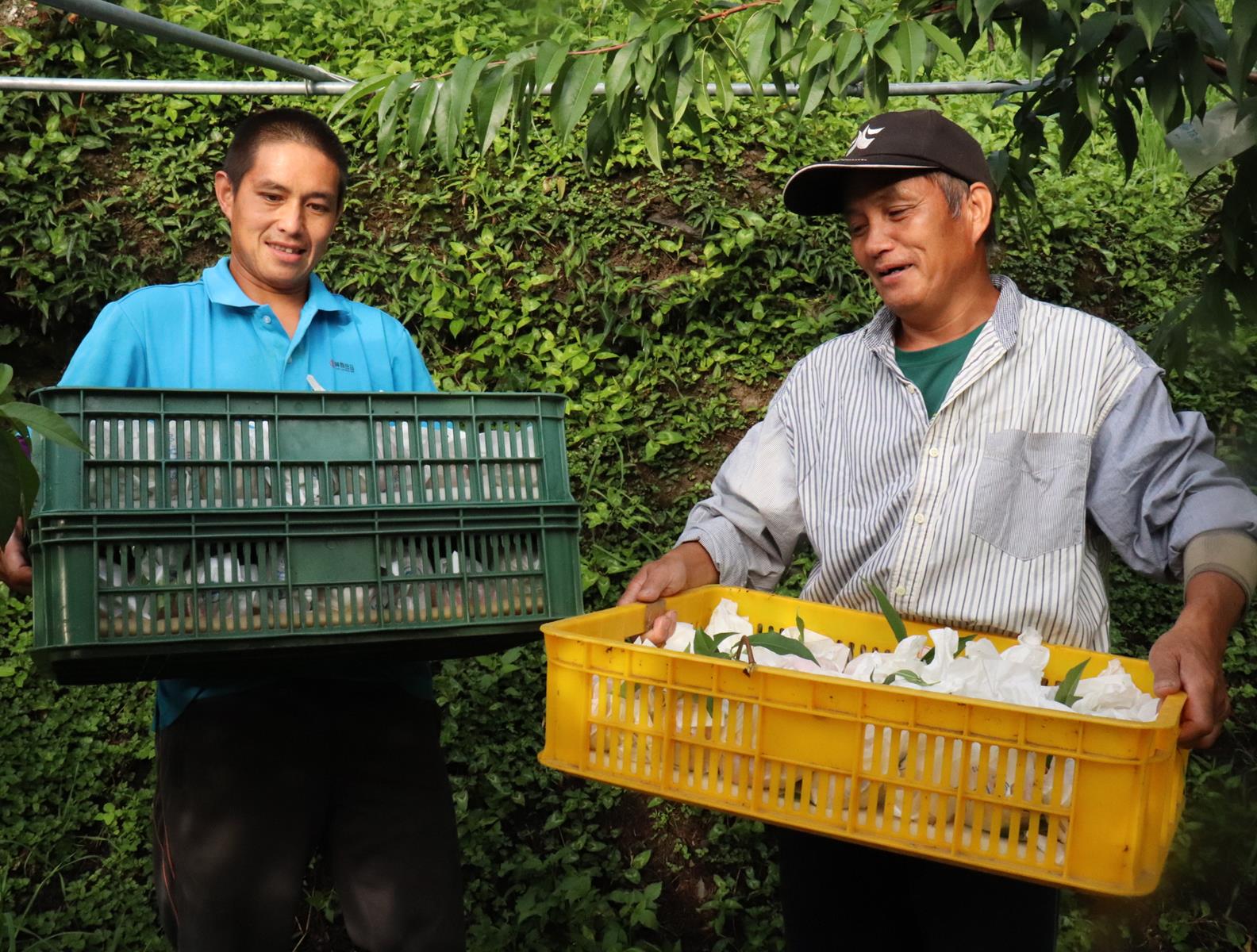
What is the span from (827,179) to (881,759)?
1086 millimetres

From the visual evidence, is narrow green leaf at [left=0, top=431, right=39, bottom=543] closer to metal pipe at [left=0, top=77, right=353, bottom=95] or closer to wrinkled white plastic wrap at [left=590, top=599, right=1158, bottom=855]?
wrinkled white plastic wrap at [left=590, top=599, right=1158, bottom=855]

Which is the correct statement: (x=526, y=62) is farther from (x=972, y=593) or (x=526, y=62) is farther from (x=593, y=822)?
(x=593, y=822)

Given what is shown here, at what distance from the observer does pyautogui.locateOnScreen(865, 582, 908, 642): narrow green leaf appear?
1816mm

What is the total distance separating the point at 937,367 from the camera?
2031 millimetres

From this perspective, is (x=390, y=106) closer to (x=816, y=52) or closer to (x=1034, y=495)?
(x=816, y=52)

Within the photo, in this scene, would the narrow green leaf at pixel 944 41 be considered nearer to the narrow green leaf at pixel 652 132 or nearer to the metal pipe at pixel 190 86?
the narrow green leaf at pixel 652 132

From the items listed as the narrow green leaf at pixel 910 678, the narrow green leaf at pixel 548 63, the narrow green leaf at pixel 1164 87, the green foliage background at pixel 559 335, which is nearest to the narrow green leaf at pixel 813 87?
the narrow green leaf at pixel 548 63

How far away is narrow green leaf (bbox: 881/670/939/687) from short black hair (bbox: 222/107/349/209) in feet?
4.62

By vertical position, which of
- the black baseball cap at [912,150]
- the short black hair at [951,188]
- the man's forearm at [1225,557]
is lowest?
the man's forearm at [1225,557]

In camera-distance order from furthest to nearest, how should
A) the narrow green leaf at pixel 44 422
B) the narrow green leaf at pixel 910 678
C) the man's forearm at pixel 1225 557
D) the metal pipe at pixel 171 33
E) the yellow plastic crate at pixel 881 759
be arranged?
the metal pipe at pixel 171 33 < the man's forearm at pixel 1225 557 < the narrow green leaf at pixel 910 678 < the narrow green leaf at pixel 44 422 < the yellow plastic crate at pixel 881 759

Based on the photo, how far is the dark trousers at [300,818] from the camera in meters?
1.97

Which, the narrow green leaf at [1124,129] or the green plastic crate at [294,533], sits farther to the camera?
the narrow green leaf at [1124,129]

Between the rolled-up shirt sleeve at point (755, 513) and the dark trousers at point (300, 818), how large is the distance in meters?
0.60

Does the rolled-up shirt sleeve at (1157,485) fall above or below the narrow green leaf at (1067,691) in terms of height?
above
